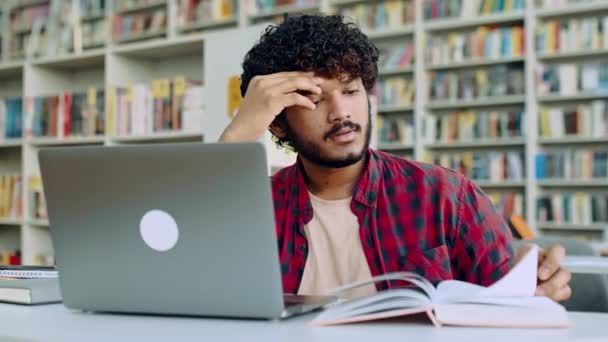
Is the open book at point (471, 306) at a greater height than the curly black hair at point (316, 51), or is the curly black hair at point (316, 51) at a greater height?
the curly black hair at point (316, 51)

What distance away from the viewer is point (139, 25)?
676 centimetres

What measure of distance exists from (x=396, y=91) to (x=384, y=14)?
1.83 ft

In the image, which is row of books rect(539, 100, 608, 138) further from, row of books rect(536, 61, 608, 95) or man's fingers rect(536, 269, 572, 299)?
man's fingers rect(536, 269, 572, 299)

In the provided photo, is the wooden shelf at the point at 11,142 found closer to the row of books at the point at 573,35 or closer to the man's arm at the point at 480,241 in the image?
the row of books at the point at 573,35

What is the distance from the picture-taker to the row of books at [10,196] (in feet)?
17.5

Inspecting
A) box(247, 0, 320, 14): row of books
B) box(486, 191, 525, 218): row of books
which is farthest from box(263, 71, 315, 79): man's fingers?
box(247, 0, 320, 14): row of books

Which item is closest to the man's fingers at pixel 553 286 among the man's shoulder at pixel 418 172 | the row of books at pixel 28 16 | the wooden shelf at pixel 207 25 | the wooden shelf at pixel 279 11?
the man's shoulder at pixel 418 172

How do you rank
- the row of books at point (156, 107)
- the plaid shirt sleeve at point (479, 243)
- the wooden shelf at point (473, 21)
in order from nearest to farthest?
the plaid shirt sleeve at point (479, 243) → the row of books at point (156, 107) → the wooden shelf at point (473, 21)

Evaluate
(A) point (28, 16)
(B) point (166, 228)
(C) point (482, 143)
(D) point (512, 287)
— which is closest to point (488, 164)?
(C) point (482, 143)

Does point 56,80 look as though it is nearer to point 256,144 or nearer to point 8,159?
point 8,159

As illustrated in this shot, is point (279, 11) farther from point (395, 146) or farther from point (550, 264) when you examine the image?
point (550, 264)

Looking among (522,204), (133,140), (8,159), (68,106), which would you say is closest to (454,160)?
(522,204)

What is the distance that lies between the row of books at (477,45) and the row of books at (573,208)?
3.09ft

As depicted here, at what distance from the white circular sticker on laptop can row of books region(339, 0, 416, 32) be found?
446 centimetres
